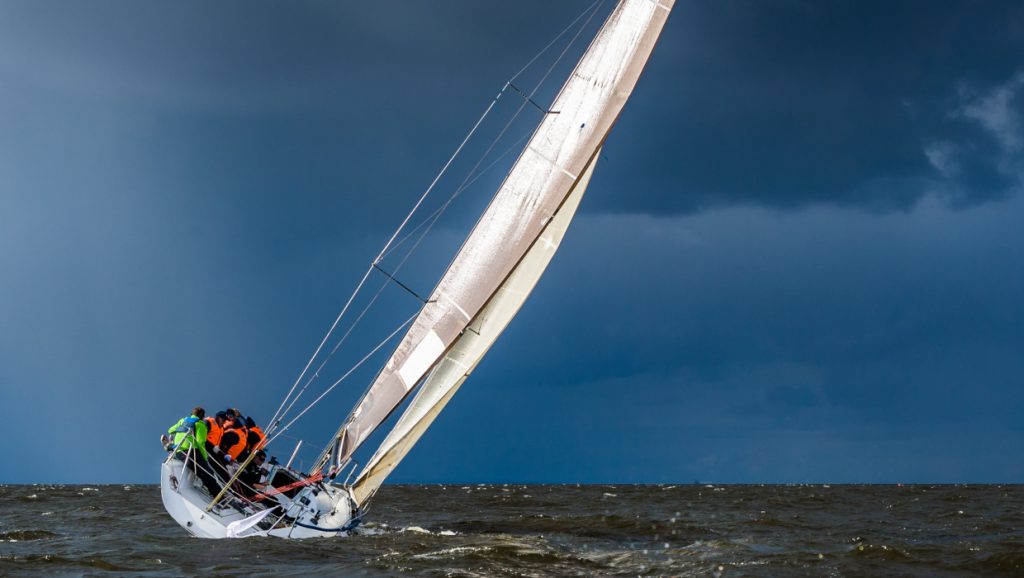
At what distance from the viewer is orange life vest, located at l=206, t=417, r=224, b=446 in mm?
18406

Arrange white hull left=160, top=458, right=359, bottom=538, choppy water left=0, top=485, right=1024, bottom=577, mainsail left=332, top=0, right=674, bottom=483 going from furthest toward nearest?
white hull left=160, top=458, right=359, bottom=538
mainsail left=332, top=0, right=674, bottom=483
choppy water left=0, top=485, right=1024, bottom=577

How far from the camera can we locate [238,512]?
18.4 m

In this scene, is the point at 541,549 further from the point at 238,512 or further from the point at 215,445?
the point at 215,445

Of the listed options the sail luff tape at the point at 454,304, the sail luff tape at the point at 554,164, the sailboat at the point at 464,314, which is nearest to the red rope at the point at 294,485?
the sailboat at the point at 464,314

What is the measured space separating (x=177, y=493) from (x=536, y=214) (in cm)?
807

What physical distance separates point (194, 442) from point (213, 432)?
17.6 inches

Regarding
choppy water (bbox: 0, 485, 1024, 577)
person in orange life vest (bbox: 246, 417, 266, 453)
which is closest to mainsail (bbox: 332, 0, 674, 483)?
person in orange life vest (bbox: 246, 417, 266, 453)

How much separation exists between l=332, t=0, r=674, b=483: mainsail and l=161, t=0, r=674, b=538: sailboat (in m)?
0.02

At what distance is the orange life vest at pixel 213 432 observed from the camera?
18406 millimetres

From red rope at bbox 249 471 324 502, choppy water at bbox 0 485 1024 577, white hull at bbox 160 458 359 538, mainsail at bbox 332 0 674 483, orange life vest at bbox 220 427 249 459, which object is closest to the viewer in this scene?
choppy water at bbox 0 485 1024 577

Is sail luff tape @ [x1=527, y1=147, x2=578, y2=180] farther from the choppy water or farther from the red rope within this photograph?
the red rope

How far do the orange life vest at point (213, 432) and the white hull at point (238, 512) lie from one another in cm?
63

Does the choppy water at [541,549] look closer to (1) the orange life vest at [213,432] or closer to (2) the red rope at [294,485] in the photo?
(2) the red rope at [294,485]

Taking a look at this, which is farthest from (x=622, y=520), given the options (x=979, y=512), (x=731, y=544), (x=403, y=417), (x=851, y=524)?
(x=979, y=512)
